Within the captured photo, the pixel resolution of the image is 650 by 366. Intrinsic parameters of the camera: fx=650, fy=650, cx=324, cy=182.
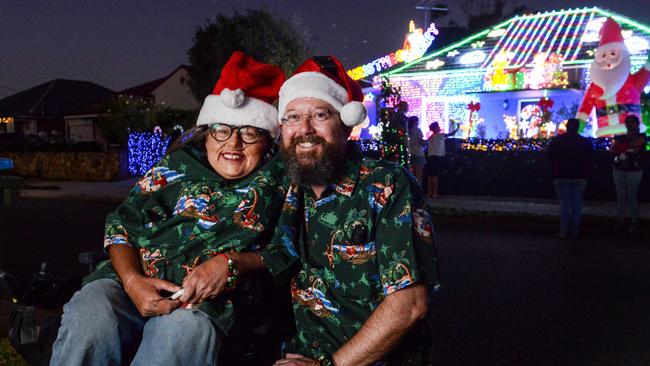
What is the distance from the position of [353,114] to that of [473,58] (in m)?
19.6

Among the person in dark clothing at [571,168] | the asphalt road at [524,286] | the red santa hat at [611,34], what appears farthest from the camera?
the red santa hat at [611,34]

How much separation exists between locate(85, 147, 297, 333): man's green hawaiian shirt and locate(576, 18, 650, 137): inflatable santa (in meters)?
14.9

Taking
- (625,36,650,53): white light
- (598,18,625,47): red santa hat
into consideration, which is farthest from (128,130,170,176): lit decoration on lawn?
(625,36,650,53): white light

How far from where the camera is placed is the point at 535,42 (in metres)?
20.0

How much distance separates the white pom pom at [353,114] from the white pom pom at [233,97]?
0.57 m

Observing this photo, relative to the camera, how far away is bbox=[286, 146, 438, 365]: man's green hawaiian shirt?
223 centimetres

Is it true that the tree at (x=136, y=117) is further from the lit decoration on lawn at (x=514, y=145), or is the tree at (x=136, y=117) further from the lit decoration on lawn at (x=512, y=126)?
the lit decoration on lawn at (x=514, y=145)

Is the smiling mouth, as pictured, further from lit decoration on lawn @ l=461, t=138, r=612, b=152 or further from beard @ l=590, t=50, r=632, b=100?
beard @ l=590, t=50, r=632, b=100

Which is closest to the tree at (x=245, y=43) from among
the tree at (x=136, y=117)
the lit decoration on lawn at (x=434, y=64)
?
the tree at (x=136, y=117)

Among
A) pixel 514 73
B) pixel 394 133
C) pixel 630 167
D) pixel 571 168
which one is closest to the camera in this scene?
pixel 571 168

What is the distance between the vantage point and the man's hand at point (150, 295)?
7.54 ft

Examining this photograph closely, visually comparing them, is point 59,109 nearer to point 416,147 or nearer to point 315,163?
point 416,147

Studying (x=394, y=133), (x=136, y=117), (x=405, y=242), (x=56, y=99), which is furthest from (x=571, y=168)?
(x=56, y=99)

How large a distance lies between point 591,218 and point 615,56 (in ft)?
21.6
